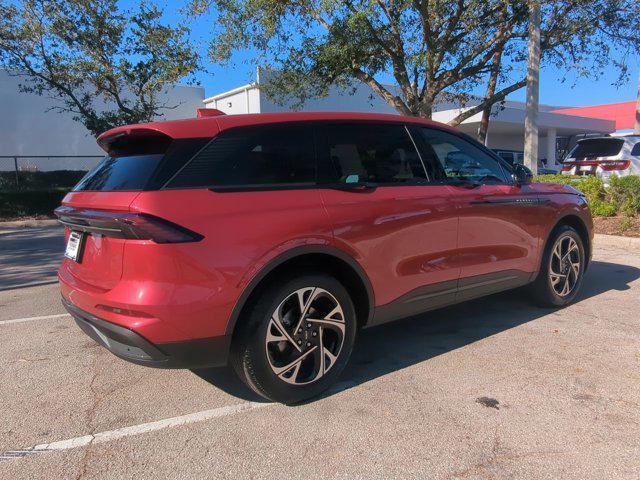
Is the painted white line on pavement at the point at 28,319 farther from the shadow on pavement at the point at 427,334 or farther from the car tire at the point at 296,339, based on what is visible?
the car tire at the point at 296,339

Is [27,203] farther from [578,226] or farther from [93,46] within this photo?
[578,226]

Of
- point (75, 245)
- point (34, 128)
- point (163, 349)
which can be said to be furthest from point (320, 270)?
point (34, 128)

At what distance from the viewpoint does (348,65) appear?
12422 mm

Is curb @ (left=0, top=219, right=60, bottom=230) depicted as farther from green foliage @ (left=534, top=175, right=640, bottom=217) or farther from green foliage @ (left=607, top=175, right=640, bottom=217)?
green foliage @ (left=607, top=175, right=640, bottom=217)

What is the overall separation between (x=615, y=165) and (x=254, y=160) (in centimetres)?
1038

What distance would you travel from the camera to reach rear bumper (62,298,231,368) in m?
2.81

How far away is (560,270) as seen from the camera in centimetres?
522

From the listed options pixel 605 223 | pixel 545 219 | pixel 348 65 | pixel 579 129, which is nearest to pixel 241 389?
pixel 545 219

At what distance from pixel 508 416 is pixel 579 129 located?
125 ft

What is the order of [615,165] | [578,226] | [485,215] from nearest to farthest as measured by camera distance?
[485,215] < [578,226] < [615,165]

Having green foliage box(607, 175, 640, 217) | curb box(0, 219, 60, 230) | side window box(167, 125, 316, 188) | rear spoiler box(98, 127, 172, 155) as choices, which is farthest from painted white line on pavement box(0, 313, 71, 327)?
curb box(0, 219, 60, 230)

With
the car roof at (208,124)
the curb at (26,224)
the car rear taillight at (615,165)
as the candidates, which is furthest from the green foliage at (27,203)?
the car rear taillight at (615,165)

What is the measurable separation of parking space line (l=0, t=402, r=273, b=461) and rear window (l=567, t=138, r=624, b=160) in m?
11.0

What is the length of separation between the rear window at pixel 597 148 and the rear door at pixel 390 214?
927cm
